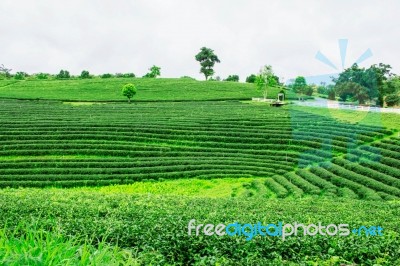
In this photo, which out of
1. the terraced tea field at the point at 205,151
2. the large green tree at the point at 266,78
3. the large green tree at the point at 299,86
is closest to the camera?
the large green tree at the point at 299,86

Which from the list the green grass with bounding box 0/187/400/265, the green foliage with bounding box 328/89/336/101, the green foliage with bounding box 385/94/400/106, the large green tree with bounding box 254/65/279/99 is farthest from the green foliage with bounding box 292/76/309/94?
the large green tree with bounding box 254/65/279/99

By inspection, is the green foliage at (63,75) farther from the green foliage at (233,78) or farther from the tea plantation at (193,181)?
the tea plantation at (193,181)

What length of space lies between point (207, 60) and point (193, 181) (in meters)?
85.0

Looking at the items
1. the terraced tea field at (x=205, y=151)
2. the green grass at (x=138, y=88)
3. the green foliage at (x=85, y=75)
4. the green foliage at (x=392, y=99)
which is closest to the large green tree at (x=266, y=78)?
the green grass at (x=138, y=88)

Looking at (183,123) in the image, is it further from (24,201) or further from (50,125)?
(24,201)

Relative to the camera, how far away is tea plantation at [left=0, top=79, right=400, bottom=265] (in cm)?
614

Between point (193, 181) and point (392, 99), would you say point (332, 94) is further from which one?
point (392, 99)

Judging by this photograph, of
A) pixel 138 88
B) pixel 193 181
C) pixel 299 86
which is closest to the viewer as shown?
pixel 299 86

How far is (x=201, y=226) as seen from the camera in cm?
665

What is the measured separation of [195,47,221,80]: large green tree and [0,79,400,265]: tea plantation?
55216 mm

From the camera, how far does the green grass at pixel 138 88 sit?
76.6 m

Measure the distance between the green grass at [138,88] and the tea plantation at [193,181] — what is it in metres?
20.7

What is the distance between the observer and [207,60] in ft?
361

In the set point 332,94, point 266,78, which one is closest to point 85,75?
point 266,78
